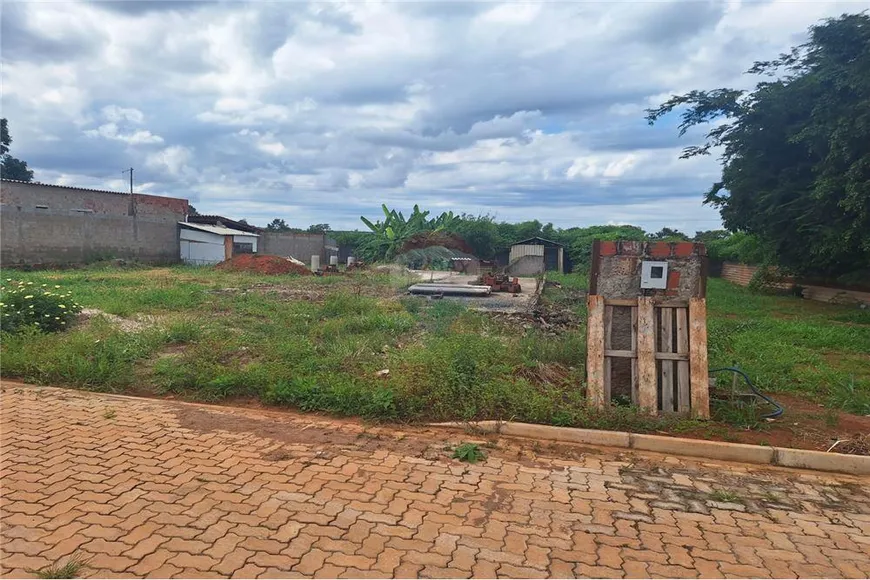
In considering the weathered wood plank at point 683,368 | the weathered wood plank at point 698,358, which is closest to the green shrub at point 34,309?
the weathered wood plank at point 683,368

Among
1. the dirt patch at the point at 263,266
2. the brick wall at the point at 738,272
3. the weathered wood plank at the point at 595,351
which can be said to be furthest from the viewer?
the dirt patch at the point at 263,266

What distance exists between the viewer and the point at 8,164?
115 feet

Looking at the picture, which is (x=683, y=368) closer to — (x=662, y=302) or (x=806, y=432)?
(x=662, y=302)

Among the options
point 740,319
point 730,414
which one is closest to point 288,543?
point 730,414

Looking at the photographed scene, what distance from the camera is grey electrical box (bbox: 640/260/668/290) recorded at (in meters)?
4.84

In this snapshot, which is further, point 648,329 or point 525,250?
point 525,250

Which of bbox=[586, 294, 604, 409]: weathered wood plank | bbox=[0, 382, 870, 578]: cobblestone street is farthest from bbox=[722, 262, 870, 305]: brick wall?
bbox=[0, 382, 870, 578]: cobblestone street

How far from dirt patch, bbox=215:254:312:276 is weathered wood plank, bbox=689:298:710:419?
64.0 feet

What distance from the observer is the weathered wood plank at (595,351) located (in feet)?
15.8

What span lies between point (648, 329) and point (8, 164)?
42740mm

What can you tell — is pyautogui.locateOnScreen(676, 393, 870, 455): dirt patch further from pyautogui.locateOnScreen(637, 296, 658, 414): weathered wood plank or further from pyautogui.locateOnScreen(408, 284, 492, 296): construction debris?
pyautogui.locateOnScreen(408, 284, 492, 296): construction debris

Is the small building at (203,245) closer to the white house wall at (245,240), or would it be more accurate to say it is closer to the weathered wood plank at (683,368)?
the white house wall at (245,240)

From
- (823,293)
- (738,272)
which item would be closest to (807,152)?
(823,293)

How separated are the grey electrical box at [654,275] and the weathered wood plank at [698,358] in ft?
1.01
